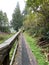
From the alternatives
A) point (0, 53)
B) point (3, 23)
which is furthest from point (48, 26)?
point (3, 23)

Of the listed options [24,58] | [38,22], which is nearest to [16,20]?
[38,22]

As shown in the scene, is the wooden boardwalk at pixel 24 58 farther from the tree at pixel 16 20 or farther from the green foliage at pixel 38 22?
the tree at pixel 16 20

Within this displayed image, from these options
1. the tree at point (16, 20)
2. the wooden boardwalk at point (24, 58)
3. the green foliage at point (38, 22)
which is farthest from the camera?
the tree at point (16, 20)

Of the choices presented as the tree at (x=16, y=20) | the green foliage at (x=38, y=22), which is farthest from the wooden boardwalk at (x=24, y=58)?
the tree at (x=16, y=20)

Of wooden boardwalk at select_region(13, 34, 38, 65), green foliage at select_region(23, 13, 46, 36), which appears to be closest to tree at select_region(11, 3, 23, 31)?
green foliage at select_region(23, 13, 46, 36)

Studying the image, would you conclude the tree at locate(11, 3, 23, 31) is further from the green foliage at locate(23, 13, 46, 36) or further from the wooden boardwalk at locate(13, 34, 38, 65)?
A: the wooden boardwalk at locate(13, 34, 38, 65)

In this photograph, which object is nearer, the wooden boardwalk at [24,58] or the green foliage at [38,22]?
the wooden boardwalk at [24,58]

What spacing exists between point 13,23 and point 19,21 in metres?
2.41

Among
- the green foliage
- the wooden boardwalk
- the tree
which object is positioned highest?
the wooden boardwalk

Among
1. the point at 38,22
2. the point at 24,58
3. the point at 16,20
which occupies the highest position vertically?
the point at 24,58

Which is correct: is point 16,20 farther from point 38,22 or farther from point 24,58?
point 24,58

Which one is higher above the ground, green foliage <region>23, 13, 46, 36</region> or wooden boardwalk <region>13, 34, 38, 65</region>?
wooden boardwalk <region>13, 34, 38, 65</region>

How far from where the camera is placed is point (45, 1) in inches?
714

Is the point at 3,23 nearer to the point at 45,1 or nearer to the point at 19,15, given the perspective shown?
the point at 19,15
